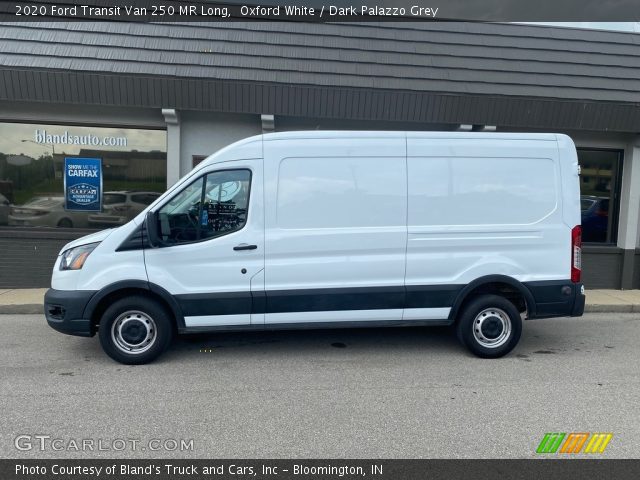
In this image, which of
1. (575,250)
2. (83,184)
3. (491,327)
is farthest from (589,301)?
(83,184)

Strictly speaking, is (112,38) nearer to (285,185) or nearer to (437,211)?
(285,185)

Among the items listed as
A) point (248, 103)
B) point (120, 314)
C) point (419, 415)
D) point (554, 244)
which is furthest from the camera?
point (248, 103)

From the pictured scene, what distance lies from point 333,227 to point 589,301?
5267 millimetres

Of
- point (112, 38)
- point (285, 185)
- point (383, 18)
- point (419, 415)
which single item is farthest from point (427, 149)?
point (112, 38)

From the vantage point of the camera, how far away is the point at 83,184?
8062 mm

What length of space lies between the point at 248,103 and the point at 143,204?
262 centimetres

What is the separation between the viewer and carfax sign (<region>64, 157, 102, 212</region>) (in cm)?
803

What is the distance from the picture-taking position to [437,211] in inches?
196

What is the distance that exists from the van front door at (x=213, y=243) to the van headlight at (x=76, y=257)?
0.63m

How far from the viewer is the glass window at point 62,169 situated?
7984mm
